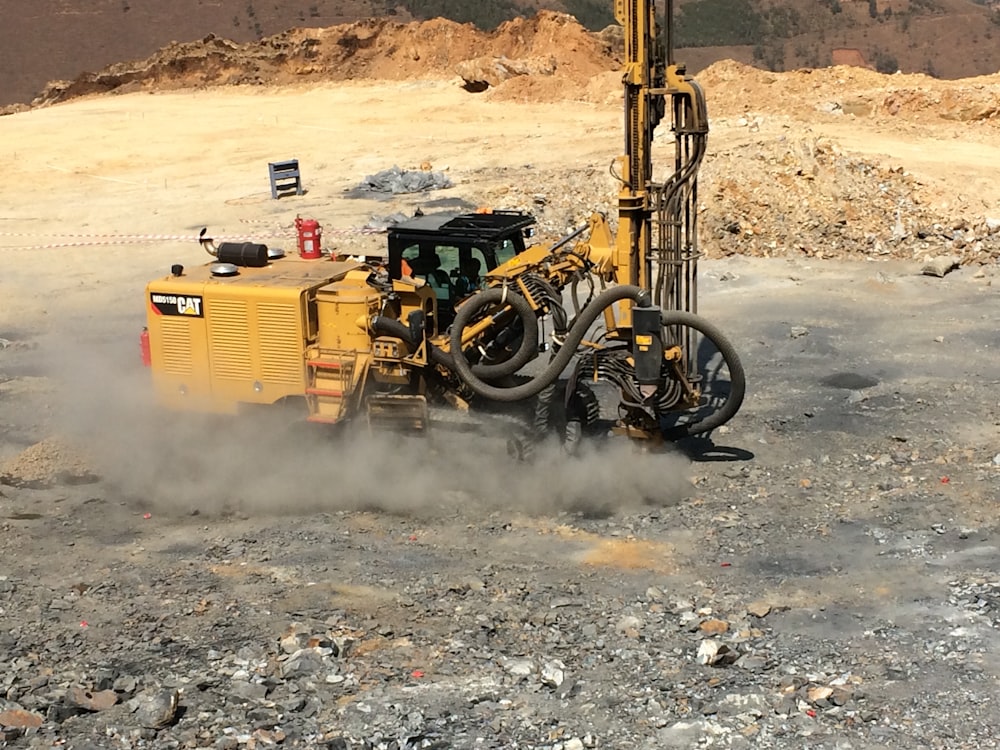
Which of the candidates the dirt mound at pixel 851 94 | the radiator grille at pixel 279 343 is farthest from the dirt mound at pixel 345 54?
the radiator grille at pixel 279 343

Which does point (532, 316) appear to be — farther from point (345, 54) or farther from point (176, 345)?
point (345, 54)

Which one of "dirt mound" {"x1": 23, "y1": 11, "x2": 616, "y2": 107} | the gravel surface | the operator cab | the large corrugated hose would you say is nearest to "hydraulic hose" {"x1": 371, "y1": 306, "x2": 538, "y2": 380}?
the operator cab

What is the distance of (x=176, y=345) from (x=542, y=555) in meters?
4.41

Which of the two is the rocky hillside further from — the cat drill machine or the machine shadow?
the machine shadow

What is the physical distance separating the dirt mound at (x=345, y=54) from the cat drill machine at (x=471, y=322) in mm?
30012

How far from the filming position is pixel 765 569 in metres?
8.90

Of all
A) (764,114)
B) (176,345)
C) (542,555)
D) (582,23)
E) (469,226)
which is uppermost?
(582,23)

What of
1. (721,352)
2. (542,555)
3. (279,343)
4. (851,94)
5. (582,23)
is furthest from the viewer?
(582,23)

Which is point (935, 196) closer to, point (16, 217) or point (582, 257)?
point (582, 257)

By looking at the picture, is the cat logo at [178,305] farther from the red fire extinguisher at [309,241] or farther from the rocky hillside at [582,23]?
the rocky hillside at [582,23]

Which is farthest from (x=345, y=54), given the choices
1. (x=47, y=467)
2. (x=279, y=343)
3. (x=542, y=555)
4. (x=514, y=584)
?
(x=514, y=584)

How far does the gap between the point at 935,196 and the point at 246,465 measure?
15.6m

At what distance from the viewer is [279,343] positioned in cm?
1076

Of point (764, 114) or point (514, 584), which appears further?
point (764, 114)
